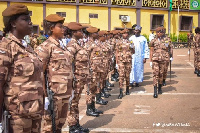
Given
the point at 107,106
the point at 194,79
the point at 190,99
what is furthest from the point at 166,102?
the point at 194,79

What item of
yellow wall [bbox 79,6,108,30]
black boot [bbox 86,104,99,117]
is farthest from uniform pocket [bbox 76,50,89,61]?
yellow wall [bbox 79,6,108,30]

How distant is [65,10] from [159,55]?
18.3 metres

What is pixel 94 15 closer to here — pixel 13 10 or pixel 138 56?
pixel 138 56

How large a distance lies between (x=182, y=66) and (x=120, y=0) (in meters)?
13.1

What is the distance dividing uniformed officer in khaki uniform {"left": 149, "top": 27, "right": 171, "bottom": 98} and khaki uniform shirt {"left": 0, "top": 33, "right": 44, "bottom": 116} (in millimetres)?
6041

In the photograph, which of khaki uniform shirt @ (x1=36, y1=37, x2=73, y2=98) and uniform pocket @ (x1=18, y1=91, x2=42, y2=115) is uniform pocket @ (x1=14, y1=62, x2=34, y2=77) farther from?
khaki uniform shirt @ (x1=36, y1=37, x2=73, y2=98)

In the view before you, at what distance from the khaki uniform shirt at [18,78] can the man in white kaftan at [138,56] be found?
7.67 meters

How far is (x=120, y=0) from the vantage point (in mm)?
25969

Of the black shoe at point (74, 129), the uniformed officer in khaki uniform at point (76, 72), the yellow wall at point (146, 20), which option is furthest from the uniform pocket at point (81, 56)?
the yellow wall at point (146, 20)

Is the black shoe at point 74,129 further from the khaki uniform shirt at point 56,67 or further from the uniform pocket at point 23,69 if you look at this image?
the uniform pocket at point 23,69

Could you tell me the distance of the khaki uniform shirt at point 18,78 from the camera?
2668 millimetres

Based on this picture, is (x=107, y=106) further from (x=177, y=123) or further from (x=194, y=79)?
(x=194, y=79)

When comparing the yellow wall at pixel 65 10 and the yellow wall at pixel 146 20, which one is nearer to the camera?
the yellow wall at pixel 65 10

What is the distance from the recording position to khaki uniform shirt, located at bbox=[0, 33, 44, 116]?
2668 millimetres
